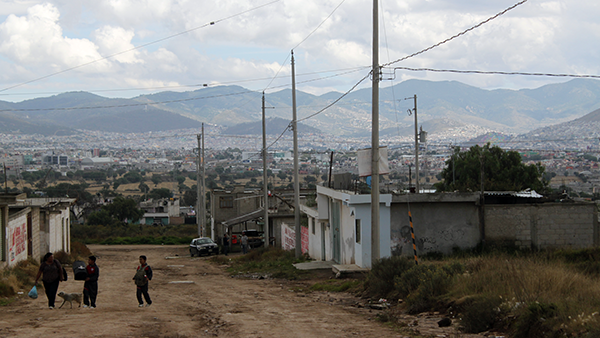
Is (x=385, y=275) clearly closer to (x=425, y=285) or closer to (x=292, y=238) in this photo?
(x=425, y=285)

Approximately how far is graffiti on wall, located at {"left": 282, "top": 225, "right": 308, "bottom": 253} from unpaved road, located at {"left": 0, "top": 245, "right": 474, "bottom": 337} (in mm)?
13081

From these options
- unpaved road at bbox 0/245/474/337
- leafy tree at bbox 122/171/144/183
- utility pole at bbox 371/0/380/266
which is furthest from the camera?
leafy tree at bbox 122/171/144/183

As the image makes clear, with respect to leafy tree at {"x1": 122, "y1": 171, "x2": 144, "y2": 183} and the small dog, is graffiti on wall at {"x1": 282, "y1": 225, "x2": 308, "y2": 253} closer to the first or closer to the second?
the small dog

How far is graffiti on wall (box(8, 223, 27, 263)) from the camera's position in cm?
2182

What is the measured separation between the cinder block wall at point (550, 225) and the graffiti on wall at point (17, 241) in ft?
61.7

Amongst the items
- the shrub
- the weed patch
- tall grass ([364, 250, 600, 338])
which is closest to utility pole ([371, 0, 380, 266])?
the shrub

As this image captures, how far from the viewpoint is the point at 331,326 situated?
10.4 meters

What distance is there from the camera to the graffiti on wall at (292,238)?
31891mm

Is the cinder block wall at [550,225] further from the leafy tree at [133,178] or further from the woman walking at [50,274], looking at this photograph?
the leafy tree at [133,178]

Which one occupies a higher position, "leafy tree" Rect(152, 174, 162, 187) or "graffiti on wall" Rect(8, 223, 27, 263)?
"leafy tree" Rect(152, 174, 162, 187)

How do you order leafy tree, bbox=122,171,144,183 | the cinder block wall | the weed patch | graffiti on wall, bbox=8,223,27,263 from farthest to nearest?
leafy tree, bbox=122,171,144,183 → graffiti on wall, bbox=8,223,27,263 → the cinder block wall → the weed patch

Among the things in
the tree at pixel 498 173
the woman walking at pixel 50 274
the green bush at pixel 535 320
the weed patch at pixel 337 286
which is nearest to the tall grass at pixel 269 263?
the weed patch at pixel 337 286

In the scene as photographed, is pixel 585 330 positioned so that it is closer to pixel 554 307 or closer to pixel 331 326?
pixel 554 307

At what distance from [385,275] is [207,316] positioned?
4.63 meters
